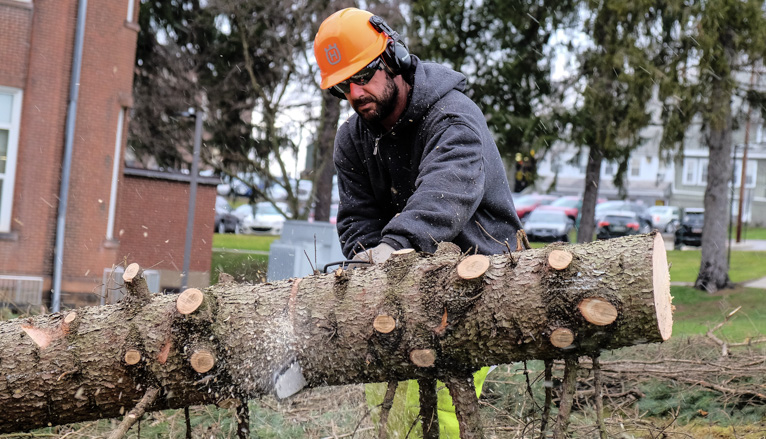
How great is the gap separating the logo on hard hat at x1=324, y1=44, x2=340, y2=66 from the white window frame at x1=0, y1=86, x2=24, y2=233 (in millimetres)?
10092

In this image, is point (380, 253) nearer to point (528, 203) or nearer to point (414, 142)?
point (414, 142)

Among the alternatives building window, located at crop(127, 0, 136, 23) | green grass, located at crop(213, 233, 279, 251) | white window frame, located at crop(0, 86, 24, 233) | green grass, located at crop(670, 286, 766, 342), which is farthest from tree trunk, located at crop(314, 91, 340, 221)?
green grass, located at crop(670, 286, 766, 342)

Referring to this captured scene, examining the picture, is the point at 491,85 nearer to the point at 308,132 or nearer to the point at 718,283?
the point at 308,132

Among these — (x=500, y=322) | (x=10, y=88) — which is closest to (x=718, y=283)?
(x=10, y=88)

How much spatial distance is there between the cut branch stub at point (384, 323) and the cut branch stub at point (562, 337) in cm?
52

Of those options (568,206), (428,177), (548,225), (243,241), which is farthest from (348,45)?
(568,206)

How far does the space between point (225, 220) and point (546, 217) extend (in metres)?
12.5

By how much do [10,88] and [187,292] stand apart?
10.6 metres

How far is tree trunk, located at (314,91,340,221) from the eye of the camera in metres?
17.0

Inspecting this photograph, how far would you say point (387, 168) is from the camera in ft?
11.8

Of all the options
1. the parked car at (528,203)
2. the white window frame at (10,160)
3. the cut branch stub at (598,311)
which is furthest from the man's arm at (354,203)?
the parked car at (528,203)

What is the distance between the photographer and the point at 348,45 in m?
3.17

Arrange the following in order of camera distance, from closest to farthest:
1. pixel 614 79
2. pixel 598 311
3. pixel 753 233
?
pixel 598 311
pixel 614 79
pixel 753 233

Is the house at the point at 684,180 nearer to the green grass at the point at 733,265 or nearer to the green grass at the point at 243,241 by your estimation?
the green grass at the point at 733,265
